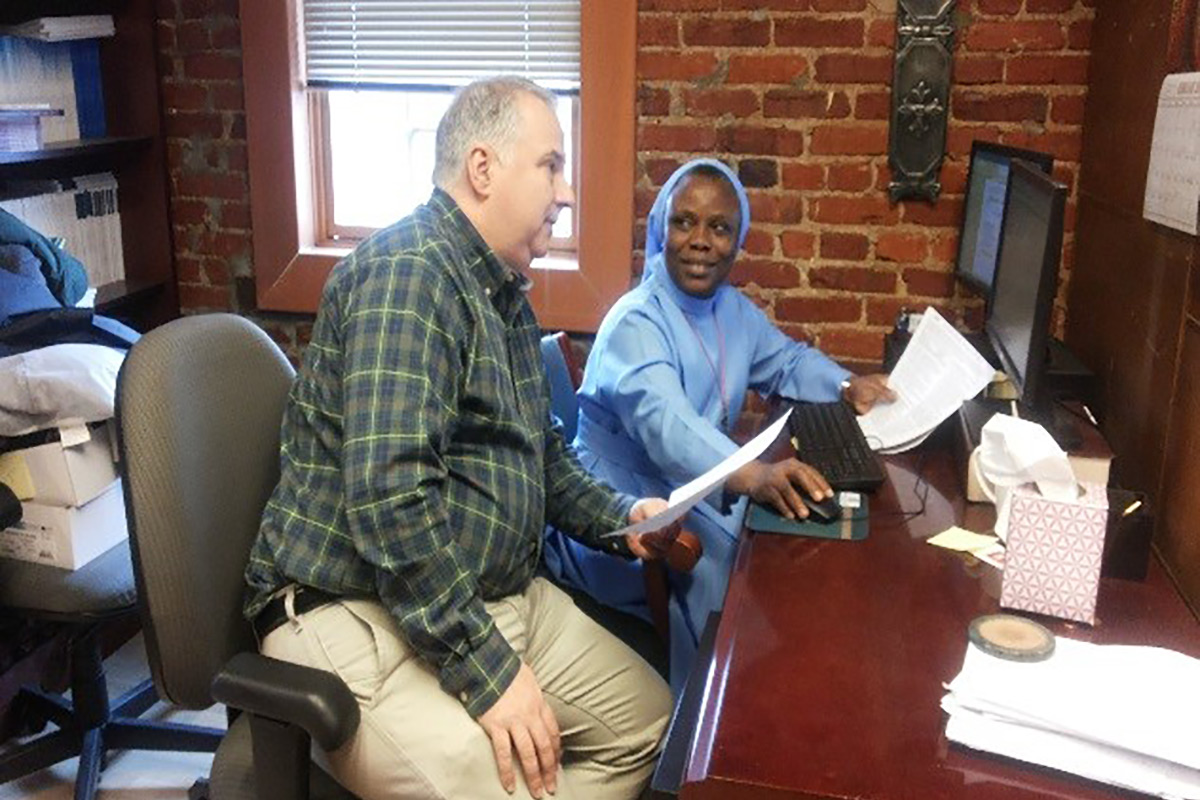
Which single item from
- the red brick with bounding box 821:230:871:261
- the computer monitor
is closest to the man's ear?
the computer monitor

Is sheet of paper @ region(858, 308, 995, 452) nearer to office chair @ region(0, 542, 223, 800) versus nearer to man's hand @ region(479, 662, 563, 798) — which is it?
man's hand @ region(479, 662, 563, 798)

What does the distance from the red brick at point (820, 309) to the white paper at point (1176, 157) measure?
38.5 inches

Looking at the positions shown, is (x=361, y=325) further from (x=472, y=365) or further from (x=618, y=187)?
(x=618, y=187)

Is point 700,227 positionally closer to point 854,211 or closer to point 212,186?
point 854,211

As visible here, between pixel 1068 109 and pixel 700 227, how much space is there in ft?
3.11

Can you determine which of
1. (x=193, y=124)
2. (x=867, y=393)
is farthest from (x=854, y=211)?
(x=193, y=124)

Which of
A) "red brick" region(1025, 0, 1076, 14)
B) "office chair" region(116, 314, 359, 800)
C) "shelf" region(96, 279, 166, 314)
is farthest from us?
"shelf" region(96, 279, 166, 314)

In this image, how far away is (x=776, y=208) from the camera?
270 cm

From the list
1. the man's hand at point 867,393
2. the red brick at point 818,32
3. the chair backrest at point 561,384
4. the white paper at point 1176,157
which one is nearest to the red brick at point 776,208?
the red brick at point 818,32

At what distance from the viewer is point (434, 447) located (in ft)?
4.59

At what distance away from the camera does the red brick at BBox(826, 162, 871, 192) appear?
2639mm

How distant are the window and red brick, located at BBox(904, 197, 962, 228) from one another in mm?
678

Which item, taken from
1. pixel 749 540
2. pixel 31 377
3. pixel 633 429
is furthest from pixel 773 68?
pixel 31 377

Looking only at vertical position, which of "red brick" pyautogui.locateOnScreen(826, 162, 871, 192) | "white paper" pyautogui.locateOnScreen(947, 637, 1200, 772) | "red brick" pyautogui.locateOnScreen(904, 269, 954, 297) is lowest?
"white paper" pyautogui.locateOnScreen(947, 637, 1200, 772)
